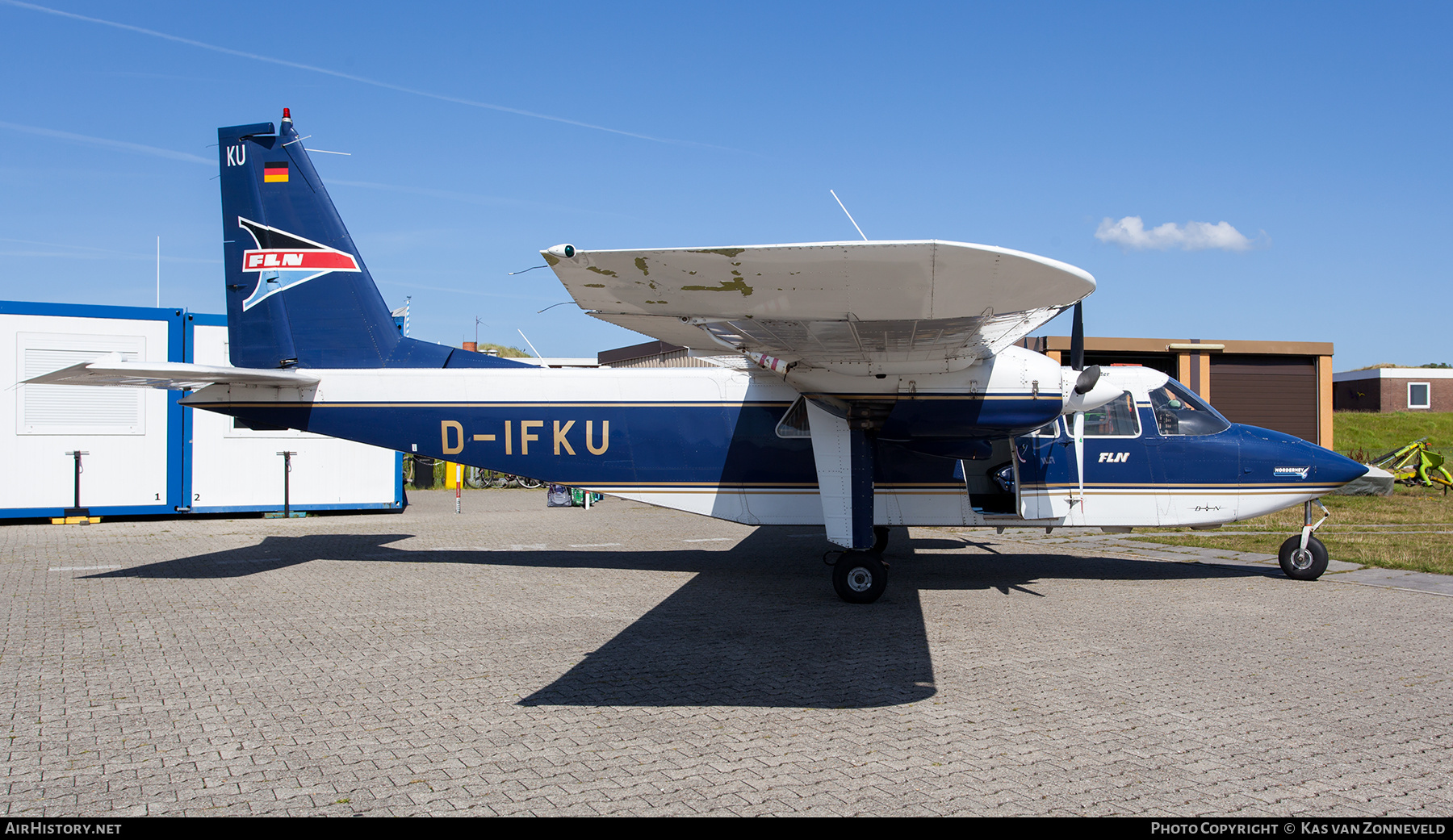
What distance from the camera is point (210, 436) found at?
17.5 metres

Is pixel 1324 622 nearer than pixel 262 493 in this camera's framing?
Yes

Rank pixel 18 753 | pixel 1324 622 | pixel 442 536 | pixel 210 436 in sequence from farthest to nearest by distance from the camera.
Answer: pixel 210 436 → pixel 442 536 → pixel 1324 622 → pixel 18 753

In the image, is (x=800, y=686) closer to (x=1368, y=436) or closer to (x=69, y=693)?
(x=69, y=693)

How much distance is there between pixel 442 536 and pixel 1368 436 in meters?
43.7

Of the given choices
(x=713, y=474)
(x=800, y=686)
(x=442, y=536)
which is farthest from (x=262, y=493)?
(x=800, y=686)

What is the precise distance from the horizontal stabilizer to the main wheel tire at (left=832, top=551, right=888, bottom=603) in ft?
22.7

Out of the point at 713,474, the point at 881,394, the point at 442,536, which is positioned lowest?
the point at 442,536

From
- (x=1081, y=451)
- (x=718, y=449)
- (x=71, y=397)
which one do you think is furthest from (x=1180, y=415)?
(x=71, y=397)

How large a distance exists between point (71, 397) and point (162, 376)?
9.34 metres

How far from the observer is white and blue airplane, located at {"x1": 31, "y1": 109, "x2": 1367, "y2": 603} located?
30.8 feet

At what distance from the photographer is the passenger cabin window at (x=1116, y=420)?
10805mm

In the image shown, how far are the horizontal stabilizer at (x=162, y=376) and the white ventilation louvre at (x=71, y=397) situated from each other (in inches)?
289

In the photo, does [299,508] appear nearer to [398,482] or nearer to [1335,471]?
[398,482]

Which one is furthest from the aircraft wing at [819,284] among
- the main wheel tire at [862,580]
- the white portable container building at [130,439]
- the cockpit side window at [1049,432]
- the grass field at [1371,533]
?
the white portable container building at [130,439]
